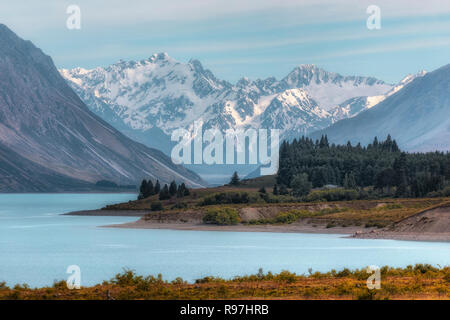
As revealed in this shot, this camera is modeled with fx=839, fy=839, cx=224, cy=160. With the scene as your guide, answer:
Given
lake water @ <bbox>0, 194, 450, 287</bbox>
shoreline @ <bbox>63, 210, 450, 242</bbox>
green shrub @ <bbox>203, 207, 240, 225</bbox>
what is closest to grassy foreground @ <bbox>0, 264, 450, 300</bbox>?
lake water @ <bbox>0, 194, 450, 287</bbox>

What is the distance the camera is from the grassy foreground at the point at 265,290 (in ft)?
153

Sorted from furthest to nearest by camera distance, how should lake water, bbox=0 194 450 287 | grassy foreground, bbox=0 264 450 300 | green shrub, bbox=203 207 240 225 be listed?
green shrub, bbox=203 207 240 225 → lake water, bbox=0 194 450 287 → grassy foreground, bbox=0 264 450 300

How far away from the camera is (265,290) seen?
164 ft

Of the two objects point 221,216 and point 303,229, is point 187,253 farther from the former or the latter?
point 221,216

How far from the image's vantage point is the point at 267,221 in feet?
558

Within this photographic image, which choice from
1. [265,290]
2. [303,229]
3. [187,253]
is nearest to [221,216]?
[303,229]

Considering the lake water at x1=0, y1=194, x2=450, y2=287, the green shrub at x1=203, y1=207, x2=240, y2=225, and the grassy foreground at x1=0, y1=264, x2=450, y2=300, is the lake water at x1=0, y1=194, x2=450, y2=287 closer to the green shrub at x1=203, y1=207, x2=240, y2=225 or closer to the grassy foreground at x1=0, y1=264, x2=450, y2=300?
the green shrub at x1=203, y1=207, x2=240, y2=225

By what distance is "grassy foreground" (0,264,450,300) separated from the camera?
153 feet

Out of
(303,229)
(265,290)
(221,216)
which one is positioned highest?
(221,216)

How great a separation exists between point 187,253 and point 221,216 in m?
58.8

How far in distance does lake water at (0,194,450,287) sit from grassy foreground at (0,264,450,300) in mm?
17140

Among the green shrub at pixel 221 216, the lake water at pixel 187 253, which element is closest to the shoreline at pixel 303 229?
the green shrub at pixel 221 216

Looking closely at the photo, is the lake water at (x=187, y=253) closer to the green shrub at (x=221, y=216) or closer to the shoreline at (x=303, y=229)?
the shoreline at (x=303, y=229)
